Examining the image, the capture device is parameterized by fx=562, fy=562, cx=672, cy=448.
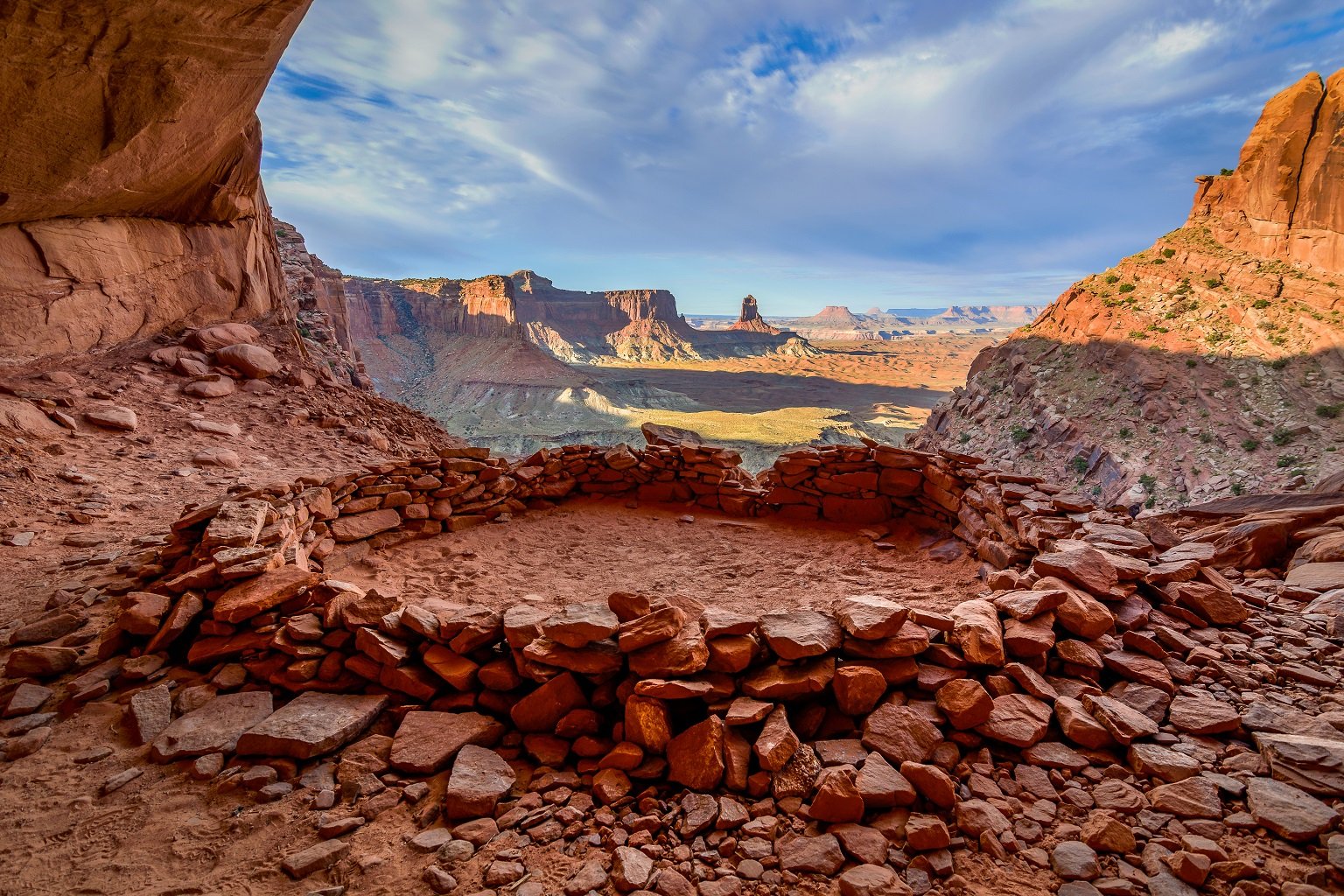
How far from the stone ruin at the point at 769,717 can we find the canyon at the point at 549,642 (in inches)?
0.7

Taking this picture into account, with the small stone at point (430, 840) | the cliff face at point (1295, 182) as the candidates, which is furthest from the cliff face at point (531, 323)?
the small stone at point (430, 840)

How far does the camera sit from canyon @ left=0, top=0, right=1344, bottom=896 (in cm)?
221

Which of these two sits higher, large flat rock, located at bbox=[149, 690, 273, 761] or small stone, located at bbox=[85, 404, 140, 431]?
small stone, located at bbox=[85, 404, 140, 431]

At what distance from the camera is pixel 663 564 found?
20.3 ft

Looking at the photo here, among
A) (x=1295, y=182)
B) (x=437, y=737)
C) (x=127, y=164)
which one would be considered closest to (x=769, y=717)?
(x=437, y=737)

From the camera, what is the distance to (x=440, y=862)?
2221 mm

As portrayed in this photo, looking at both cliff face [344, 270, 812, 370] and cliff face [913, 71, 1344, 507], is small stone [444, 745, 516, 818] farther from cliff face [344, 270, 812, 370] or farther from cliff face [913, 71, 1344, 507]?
cliff face [344, 270, 812, 370]

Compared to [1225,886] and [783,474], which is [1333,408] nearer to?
[783,474]

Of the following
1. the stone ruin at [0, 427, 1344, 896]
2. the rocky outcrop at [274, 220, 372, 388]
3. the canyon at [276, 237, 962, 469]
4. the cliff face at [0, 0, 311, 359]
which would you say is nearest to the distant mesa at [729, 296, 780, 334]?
the canyon at [276, 237, 962, 469]

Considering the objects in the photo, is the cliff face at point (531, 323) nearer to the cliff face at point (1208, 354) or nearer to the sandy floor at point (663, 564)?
the cliff face at point (1208, 354)

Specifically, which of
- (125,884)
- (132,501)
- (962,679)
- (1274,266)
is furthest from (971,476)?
(1274,266)

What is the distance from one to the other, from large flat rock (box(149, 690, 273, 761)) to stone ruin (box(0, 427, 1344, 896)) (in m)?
0.02

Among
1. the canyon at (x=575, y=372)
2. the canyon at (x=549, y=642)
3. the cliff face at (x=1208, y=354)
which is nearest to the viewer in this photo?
the canyon at (x=549, y=642)

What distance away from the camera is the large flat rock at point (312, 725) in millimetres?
2758
